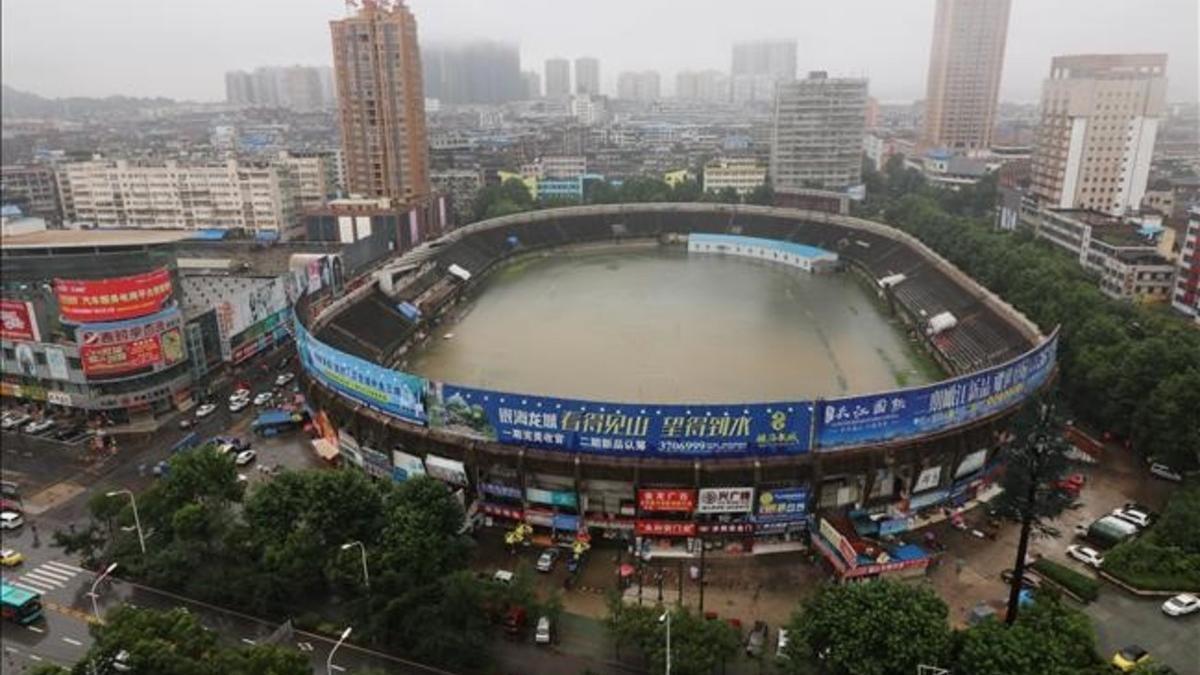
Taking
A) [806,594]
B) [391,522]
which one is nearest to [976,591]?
[806,594]

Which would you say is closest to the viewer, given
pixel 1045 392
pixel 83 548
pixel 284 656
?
pixel 284 656

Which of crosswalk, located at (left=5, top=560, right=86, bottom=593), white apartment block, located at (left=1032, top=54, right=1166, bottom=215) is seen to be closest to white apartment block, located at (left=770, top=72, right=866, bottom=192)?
white apartment block, located at (left=1032, top=54, right=1166, bottom=215)

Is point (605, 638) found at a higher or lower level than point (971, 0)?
lower

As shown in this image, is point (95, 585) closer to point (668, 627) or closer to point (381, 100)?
point (668, 627)

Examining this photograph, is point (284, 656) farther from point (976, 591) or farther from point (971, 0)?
point (971, 0)

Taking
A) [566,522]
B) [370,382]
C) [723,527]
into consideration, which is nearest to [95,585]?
[370,382]

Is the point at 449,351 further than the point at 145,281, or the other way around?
the point at 449,351

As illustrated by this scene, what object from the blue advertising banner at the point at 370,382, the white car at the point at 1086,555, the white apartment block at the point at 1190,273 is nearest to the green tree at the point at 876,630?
the white car at the point at 1086,555
